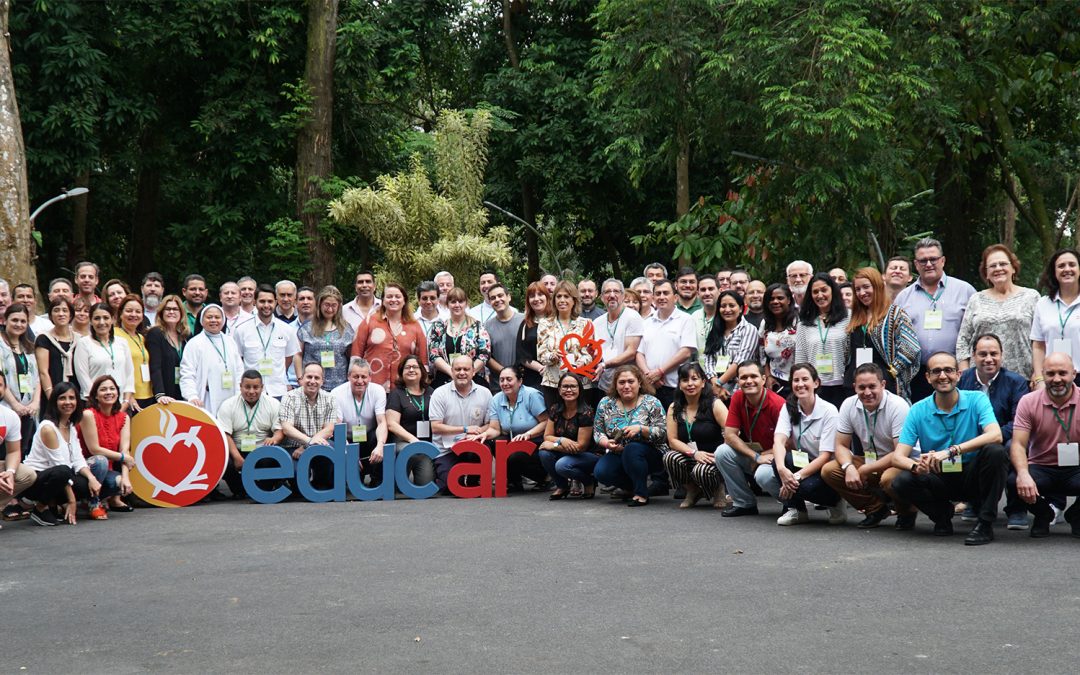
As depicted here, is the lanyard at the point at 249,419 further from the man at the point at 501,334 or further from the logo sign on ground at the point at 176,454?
the man at the point at 501,334

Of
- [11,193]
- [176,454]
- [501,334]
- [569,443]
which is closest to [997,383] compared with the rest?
[569,443]

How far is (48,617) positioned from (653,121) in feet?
40.7

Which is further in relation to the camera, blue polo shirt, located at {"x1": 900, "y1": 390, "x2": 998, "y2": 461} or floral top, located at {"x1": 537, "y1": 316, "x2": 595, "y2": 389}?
floral top, located at {"x1": 537, "y1": 316, "x2": 595, "y2": 389}

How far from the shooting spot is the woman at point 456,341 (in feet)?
37.4

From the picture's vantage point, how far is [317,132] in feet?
67.1

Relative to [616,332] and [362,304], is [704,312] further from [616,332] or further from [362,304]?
[362,304]

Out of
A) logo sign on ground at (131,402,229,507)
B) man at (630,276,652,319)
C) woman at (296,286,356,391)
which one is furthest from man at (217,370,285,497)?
man at (630,276,652,319)

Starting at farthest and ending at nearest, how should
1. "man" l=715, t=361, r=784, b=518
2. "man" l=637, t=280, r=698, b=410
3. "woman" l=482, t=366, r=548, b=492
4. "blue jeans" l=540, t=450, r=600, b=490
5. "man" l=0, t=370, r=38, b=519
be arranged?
1. "woman" l=482, t=366, r=548, b=492
2. "man" l=637, t=280, r=698, b=410
3. "blue jeans" l=540, t=450, r=600, b=490
4. "man" l=715, t=361, r=784, b=518
5. "man" l=0, t=370, r=38, b=519

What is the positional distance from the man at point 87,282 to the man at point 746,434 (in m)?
5.73

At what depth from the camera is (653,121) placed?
668 inches

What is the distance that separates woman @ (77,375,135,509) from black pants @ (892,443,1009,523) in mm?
6026

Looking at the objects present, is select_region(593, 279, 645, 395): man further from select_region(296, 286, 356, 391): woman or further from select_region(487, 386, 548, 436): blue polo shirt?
select_region(296, 286, 356, 391): woman

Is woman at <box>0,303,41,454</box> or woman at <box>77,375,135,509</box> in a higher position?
woman at <box>0,303,41,454</box>

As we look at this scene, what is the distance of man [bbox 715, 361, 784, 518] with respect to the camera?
29.6 feet
